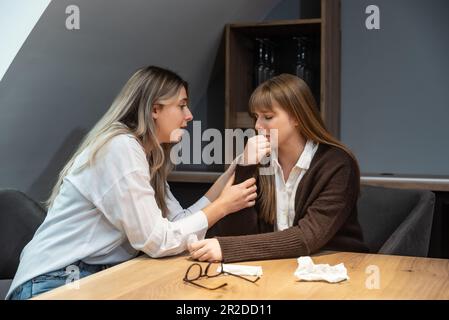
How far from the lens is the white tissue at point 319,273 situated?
1224 millimetres

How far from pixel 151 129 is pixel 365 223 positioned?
0.96 meters

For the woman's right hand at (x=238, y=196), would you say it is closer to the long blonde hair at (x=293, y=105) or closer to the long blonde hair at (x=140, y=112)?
the long blonde hair at (x=293, y=105)

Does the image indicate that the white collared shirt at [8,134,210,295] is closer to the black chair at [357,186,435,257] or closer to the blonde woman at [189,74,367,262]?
the blonde woman at [189,74,367,262]

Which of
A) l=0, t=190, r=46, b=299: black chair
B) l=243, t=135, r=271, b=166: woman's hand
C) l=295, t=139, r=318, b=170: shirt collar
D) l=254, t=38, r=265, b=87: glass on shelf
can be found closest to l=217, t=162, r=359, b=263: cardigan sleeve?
l=295, t=139, r=318, b=170: shirt collar

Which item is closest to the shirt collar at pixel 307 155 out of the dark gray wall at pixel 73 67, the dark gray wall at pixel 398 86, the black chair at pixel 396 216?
the black chair at pixel 396 216

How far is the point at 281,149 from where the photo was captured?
6.00ft

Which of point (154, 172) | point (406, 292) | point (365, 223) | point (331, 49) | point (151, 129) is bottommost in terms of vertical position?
point (365, 223)

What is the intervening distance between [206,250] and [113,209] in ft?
0.88

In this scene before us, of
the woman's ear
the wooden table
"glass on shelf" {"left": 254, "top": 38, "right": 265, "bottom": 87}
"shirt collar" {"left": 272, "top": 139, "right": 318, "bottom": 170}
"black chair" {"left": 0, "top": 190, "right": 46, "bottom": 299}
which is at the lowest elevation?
"black chair" {"left": 0, "top": 190, "right": 46, "bottom": 299}

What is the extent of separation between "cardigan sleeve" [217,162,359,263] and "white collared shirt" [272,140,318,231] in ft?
0.39

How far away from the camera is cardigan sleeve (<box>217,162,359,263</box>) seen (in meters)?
1.45

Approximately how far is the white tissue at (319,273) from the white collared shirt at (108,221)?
13.9 inches
